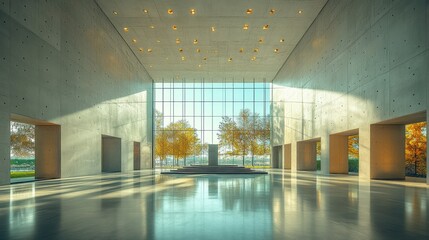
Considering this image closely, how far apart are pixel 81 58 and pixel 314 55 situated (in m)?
17.1

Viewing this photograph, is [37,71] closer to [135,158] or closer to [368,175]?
[368,175]

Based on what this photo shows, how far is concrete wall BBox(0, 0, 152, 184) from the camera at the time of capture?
1395 centimetres

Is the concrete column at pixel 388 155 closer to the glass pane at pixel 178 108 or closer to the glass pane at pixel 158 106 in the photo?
the glass pane at pixel 178 108

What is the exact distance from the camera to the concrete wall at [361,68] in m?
13.3

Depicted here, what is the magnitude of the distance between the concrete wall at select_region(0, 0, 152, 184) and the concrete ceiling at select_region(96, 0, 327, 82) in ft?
7.15

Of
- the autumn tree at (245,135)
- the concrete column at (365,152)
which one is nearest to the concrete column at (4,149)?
the concrete column at (365,152)

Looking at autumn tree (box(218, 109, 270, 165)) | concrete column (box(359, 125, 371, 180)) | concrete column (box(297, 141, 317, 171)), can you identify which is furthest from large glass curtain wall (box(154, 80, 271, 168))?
concrete column (box(359, 125, 371, 180))

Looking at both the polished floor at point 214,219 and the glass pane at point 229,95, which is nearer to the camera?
the polished floor at point 214,219

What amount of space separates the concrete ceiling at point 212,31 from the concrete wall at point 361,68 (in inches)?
83.3

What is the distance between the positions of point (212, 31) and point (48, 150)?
15.5 m

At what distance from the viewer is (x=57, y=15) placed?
17766mm

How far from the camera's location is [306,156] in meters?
31.8

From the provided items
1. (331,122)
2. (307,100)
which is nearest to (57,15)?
(331,122)

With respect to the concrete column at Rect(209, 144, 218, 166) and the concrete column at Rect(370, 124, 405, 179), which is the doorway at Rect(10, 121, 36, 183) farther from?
the concrete column at Rect(370, 124, 405, 179)
